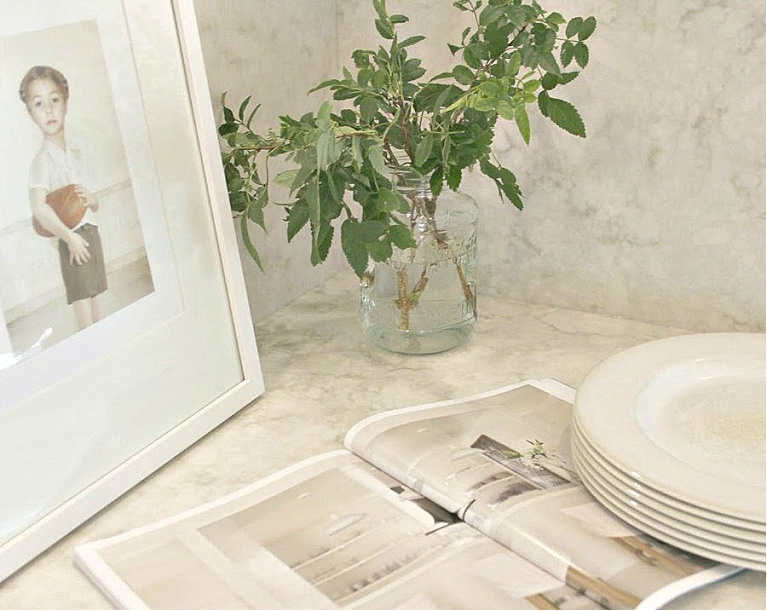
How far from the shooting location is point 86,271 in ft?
2.85

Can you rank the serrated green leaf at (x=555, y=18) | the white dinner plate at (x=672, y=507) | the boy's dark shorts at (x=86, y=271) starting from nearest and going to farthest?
the white dinner plate at (x=672, y=507)
the boy's dark shorts at (x=86, y=271)
the serrated green leaf at (x=555, y=18)

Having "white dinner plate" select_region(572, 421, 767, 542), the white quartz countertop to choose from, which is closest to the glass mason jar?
the white quartz countertop

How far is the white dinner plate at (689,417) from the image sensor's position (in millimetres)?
775

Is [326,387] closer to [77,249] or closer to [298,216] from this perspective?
[298,216]

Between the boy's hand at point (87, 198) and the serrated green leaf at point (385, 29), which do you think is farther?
the serrated green leaf at point (385, 29)

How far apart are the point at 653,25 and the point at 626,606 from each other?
659 mm

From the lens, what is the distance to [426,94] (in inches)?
→ 41.0

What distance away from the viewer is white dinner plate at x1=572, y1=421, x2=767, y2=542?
0.75 metres

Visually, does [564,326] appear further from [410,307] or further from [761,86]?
[761,86]

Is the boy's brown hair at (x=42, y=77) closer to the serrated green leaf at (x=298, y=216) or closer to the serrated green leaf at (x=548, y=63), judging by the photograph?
the serrated green leaf at (x=298, y=216)

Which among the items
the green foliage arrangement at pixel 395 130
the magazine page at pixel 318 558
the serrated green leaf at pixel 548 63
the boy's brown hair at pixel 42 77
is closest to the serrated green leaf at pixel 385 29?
the green foliage arrangement at pixel 395 130

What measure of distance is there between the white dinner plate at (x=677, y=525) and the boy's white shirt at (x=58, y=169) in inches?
19.0

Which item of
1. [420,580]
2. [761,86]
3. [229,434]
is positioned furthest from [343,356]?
[761,86]

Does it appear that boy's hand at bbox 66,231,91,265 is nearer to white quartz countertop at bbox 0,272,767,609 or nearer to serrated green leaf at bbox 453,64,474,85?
white quartz countertop at bbox 0,272,767,609
